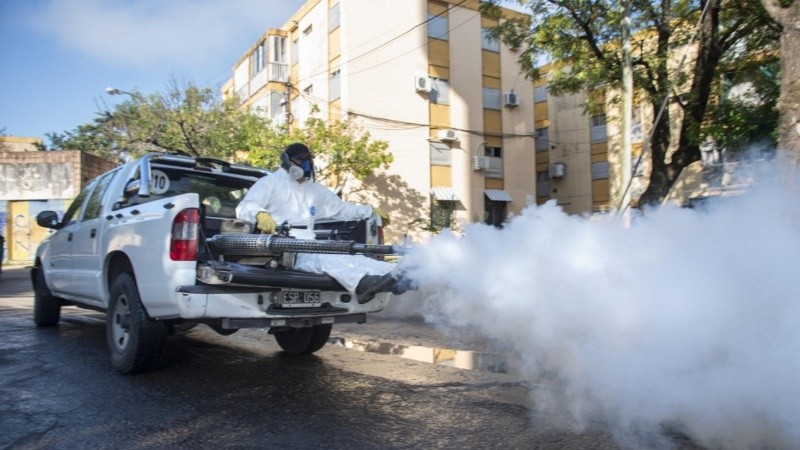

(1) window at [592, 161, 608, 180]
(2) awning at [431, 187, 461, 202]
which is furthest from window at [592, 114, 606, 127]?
(2) awning at [431, 187, 461, 202]

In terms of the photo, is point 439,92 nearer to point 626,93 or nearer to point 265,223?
point 626,93

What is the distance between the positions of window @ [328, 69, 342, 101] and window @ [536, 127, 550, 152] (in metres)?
13.2

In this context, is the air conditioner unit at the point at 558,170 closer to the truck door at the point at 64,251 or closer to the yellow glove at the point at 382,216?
the yellow glove at the point at 382,216

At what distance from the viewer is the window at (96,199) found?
5879 millimetres

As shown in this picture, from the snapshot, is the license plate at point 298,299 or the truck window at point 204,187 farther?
the truck window at point 204,187

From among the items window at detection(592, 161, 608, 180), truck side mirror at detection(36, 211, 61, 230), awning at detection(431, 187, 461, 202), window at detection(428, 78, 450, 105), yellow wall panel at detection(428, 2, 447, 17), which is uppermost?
yellow wall panel at detection(428, 2, 447, 17)

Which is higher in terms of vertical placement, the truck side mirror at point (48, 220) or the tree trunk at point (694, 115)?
the tree trunk at point (694, 115)

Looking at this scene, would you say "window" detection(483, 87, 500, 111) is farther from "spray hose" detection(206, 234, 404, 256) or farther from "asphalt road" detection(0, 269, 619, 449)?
"spray hose" detection(206, 234, 404, 256)

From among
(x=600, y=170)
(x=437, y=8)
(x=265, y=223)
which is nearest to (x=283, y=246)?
(x=265, y=223)

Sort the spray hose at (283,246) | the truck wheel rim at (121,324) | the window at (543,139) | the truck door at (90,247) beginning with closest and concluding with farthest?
the spray hose at (283,246)
the truck wheel rim at (121,324)
the truck door at (90,247)
the window at (543,139)

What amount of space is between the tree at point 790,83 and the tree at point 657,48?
23.1 ft

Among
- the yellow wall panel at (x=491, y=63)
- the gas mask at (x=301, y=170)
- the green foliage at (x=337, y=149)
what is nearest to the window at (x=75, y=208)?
the gas mask at (x=301, y=170)

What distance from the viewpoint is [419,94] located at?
81.6 feet

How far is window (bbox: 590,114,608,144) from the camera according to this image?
2980 cm
